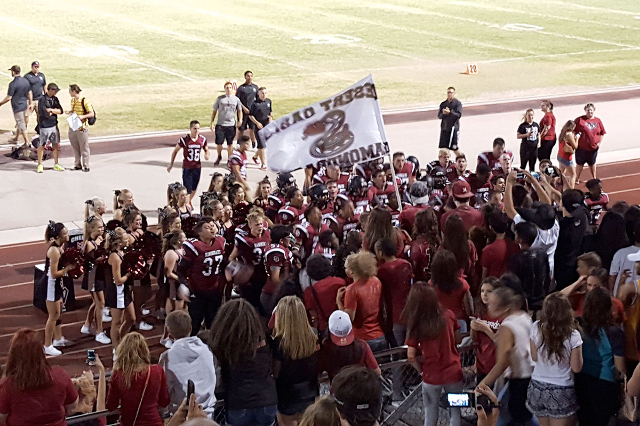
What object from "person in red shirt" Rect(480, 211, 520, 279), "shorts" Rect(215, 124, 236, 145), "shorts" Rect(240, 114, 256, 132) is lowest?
"person in red shirt" Rect(480, 211, 520, 279)

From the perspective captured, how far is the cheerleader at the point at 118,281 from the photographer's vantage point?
9.65 meters

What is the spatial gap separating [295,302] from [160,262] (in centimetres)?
425

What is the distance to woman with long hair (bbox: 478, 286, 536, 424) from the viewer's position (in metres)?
6.85

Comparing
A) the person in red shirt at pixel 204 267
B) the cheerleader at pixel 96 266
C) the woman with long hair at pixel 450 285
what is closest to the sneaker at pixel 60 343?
the cheerleader at pixel 96 266

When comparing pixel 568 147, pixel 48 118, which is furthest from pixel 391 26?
pixel 568 147

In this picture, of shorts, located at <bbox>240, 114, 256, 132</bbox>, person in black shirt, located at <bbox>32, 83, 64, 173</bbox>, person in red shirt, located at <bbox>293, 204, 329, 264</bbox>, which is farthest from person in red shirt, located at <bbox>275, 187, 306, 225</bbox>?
person in black shirt, located at <bbox>32, 83, 64, 173</bbox>

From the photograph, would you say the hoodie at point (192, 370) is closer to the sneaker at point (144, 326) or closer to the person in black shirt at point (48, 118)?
the sneaker at point (144, 326)

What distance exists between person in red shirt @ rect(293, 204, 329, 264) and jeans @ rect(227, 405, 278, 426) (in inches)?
129

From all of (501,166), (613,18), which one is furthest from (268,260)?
(613,18)

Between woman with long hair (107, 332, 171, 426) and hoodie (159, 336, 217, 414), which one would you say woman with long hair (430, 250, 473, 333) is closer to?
hoodie (159, 336, 217, 414)

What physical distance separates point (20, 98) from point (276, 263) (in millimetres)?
12830

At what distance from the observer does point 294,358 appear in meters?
6.55

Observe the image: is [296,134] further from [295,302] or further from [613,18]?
[613,18]

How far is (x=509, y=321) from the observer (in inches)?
271
